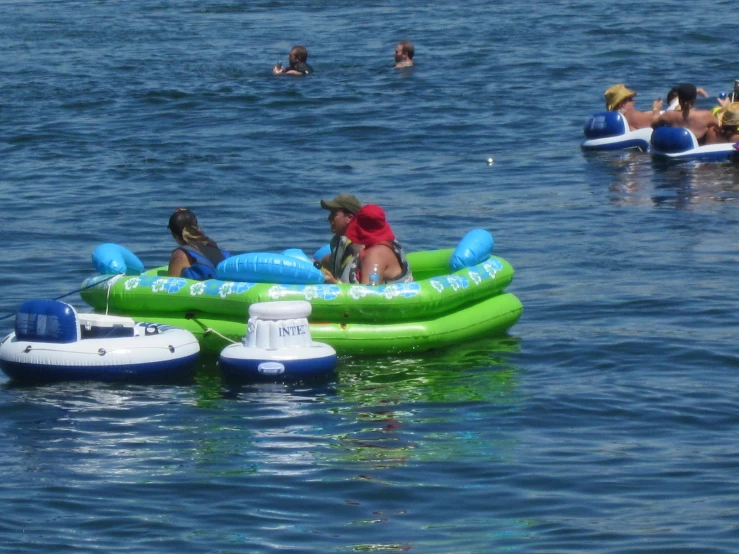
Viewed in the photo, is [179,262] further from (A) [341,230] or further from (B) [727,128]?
(B) [727,128]

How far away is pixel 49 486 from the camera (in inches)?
249

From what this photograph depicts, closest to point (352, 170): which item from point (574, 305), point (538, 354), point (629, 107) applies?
point (629, 107)

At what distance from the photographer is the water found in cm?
598

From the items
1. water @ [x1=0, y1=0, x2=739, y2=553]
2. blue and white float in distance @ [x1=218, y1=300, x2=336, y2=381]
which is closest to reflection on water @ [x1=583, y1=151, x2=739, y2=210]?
water @ [x1=0, y1=0, x2=739, y2=553]

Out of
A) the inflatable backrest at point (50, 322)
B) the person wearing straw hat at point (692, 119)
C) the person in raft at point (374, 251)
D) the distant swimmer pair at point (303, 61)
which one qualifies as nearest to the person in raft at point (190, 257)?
the person in raft at point (374, 251)

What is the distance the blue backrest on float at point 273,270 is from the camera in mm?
8250

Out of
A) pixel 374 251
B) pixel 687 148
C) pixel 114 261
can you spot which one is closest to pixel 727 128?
pixel 687 148

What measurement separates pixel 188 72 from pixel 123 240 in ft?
32.7

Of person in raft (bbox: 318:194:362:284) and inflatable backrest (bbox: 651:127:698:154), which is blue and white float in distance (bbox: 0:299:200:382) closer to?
person in raft (bbox: 318:194:362:284)

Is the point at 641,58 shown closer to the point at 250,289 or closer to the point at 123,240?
the point at 123,240

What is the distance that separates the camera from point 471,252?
8.90 m

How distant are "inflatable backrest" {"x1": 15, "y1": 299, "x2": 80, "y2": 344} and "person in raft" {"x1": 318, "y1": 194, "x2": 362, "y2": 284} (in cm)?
165

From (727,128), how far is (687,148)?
0.48 meters

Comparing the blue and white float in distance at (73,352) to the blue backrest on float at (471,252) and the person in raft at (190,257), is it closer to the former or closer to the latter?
the person in raft at (190,257)
